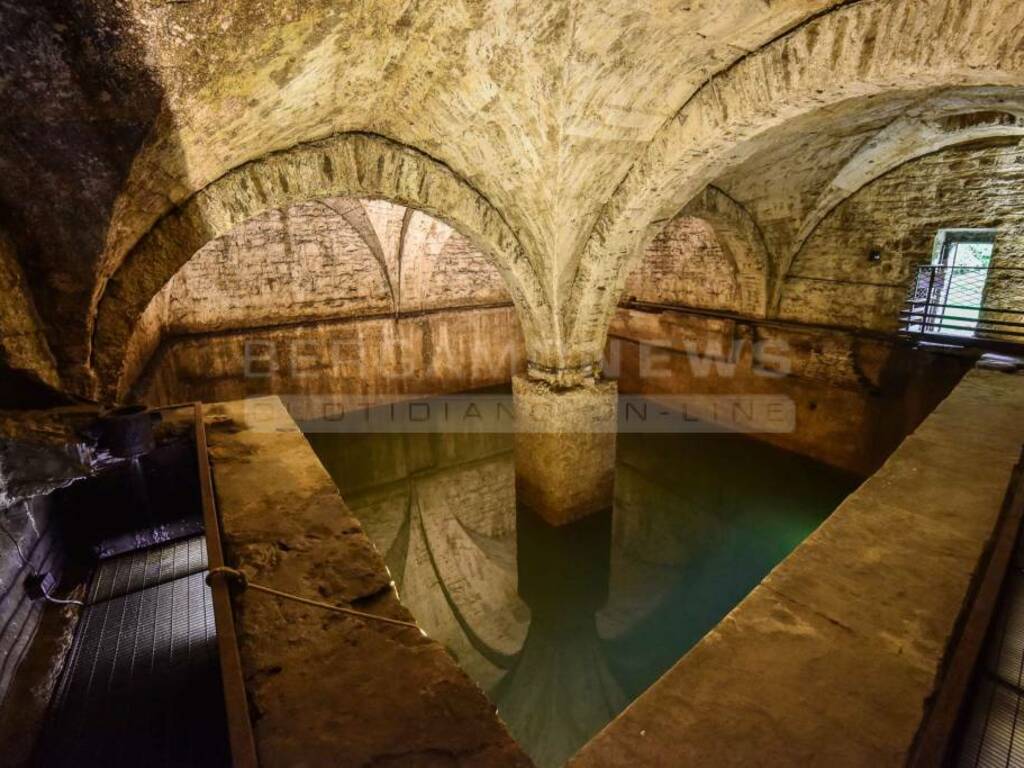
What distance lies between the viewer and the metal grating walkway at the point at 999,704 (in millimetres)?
1192

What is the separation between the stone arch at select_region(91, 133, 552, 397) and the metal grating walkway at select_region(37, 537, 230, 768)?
1.22 meters

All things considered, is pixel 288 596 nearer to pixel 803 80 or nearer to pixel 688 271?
pixel 803 80

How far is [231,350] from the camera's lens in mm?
7777

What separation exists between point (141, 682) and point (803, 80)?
450 centimetres

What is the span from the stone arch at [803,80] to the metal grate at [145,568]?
3717 mm

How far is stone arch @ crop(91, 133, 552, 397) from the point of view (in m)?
2.92

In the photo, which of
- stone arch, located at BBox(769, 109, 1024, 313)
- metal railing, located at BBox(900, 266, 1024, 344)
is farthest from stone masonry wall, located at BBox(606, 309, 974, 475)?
stone arch, located at BBox(769, 109, 1024, 313)

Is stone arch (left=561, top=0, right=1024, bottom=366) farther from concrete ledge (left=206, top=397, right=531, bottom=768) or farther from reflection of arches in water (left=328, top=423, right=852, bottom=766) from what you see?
concrete ledge (left=206, top=397, right=531, bottom=768)

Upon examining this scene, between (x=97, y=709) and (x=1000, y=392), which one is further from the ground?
(x=1000, y=392)

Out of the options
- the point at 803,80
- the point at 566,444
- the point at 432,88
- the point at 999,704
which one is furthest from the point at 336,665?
the point at 566,444

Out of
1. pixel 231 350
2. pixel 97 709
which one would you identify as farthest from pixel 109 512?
pixel 231 350

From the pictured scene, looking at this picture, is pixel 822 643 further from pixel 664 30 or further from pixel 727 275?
pixel 727 275

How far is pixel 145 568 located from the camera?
3014 millimetres

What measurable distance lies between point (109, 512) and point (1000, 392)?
675cm
